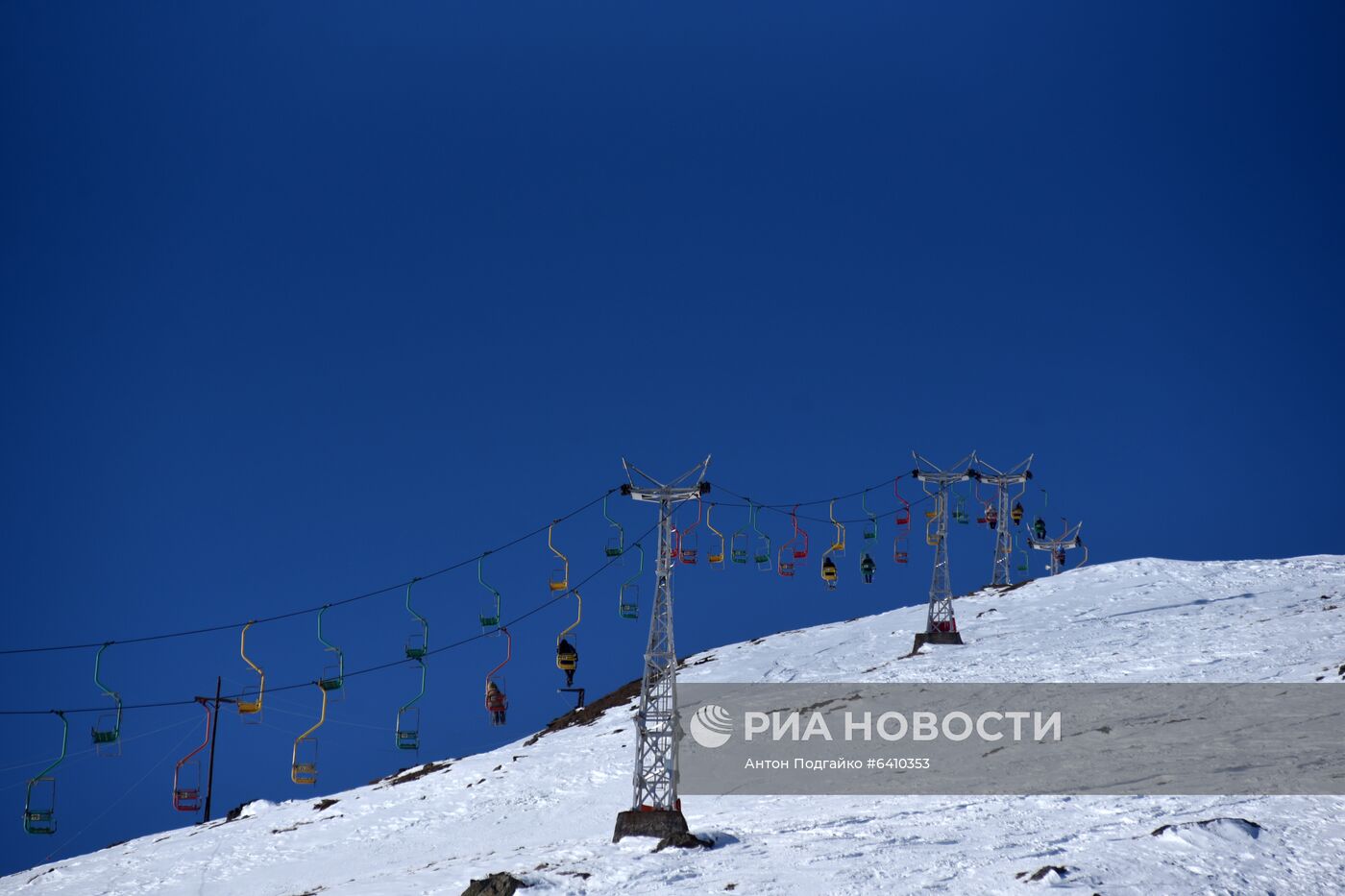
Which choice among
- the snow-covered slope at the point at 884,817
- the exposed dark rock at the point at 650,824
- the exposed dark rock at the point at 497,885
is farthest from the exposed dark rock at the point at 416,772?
the exposed dark rock at the point at 497,885

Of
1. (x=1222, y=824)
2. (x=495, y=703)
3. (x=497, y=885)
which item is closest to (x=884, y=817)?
(x=1222, y=824)

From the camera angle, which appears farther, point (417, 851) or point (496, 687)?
point (496, 687)

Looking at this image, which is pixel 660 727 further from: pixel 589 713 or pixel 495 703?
pixel 589 713

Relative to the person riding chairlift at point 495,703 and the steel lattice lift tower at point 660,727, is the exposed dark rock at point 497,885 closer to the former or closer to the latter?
the steel lattice lift tower at point 660,727

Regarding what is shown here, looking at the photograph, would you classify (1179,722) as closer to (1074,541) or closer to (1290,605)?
(1290,605)

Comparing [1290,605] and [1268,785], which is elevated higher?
[1290,605]

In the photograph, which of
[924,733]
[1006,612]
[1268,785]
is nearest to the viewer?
[1268,785]

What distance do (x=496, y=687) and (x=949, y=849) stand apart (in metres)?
19.3

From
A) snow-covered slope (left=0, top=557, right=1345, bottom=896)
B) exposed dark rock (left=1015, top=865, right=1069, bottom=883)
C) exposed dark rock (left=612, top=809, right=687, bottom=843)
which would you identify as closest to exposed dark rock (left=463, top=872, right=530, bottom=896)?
snow-covered slope (left=0, top=557, right=1345, bottom=896)

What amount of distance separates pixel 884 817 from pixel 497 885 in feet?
30.9

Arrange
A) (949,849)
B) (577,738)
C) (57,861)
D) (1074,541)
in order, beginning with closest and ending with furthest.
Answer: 1. (949,849)
2. (57,861)
3. (577,738)
4. (1074,541)

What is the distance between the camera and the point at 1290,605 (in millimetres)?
51500

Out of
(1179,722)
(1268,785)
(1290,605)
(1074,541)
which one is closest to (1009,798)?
(1268,785)

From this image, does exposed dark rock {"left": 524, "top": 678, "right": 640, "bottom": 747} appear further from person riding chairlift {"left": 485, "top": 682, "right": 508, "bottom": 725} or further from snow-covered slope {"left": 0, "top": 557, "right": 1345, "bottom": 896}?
person riding chairlift {"left": 485, "top": 682, "right": 508, "bottom": 725}
